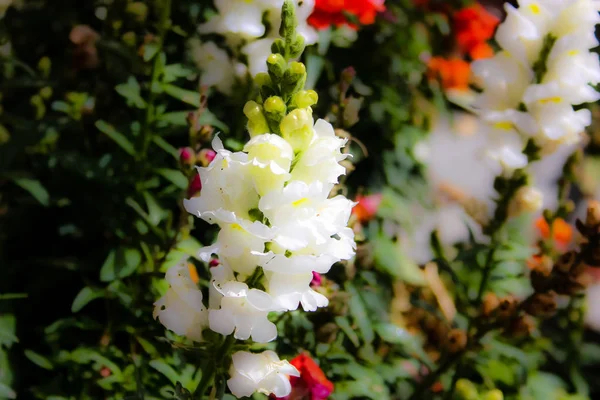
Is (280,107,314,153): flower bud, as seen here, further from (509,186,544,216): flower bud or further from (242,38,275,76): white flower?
(509,186,544,216): flower bud

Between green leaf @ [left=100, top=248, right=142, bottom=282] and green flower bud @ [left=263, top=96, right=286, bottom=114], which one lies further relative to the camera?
green leaf @ [left=100, top=248, right=142, bottom=282]

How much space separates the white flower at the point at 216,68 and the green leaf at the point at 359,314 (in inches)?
15.3

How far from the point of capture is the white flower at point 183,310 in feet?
2.13

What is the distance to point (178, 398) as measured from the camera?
64cm

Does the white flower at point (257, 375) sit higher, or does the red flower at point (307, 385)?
the red flower at point (307, 385)

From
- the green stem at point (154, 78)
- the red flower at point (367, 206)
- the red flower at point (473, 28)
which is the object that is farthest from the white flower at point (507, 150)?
the green stem at point (154, 78)

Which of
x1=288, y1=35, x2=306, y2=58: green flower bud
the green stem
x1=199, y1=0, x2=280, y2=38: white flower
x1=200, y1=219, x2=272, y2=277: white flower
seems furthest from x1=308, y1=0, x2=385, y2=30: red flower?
x1=200, y1=219, x2=272, y2=277: white flower

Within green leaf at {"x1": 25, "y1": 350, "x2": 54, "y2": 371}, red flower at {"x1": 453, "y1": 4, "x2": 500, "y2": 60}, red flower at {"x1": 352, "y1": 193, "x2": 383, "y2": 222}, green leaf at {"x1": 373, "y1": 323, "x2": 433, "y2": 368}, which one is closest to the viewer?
green leaf at {"x1": 25, "y1": 350, "x2": 54, "y2": 371}

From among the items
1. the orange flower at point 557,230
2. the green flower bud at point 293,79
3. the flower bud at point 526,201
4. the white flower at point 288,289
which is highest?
the orange flower at point 557,230

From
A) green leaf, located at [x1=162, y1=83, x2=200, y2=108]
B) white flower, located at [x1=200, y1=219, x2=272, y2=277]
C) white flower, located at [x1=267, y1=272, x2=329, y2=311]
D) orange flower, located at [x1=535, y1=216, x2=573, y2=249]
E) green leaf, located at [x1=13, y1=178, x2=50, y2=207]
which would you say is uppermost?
orange flower, located at [x1=535, y1=216, x2=573, y2=249]

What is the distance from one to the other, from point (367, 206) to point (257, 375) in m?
0.61

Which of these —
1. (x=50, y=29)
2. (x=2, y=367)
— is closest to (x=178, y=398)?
(x=2, y=367)

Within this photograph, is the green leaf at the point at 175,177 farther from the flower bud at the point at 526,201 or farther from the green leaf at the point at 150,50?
the flower bud at the point at 526,201

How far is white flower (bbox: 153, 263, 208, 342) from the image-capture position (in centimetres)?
65
